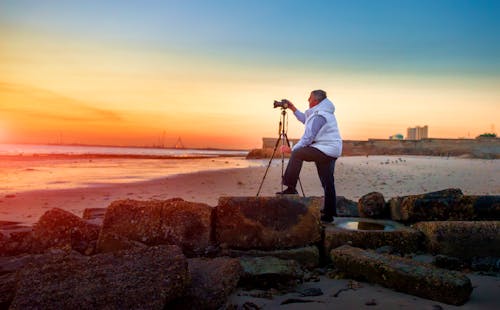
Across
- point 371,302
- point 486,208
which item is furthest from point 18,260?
point 486,208

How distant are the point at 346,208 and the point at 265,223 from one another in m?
2.72

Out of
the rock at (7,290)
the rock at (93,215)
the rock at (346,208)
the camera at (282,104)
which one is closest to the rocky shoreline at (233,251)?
the rock at (7,290)

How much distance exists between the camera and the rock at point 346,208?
7197 millimetres

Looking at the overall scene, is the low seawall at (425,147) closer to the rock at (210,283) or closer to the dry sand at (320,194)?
the dry sand at (320,194)

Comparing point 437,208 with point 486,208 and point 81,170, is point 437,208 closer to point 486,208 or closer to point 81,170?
point 486,208

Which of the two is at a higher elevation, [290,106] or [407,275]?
[290,106]

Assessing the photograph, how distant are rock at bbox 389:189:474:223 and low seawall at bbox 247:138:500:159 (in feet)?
97.1

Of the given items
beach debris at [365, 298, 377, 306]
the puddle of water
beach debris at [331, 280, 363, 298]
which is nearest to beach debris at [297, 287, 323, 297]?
beach debris at [331, 280, 363, 298]

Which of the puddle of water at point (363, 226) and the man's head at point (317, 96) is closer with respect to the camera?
the puddle of water at point (363, 226)

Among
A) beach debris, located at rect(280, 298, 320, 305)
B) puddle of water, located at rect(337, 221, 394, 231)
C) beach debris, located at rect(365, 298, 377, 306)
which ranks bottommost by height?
beach debris, located at rect(280, 298, 320, 305)

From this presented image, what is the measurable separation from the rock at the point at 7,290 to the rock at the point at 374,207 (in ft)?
17.3

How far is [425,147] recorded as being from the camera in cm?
4059

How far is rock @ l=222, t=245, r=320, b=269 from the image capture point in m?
5.02

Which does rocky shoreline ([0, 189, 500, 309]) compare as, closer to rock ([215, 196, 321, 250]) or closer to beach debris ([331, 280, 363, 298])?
rock ([215, 196, 321, 250])
